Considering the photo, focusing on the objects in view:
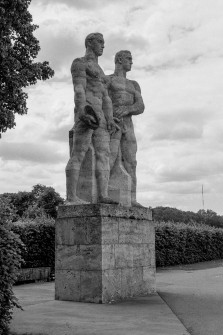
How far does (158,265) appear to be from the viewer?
21281 millimetres

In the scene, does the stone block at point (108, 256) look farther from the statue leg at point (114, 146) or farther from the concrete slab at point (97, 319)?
the statue leg at point (114, 146)

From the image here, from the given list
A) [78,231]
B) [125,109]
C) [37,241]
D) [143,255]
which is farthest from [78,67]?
[37,241]

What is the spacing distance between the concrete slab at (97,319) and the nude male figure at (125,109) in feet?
9.21

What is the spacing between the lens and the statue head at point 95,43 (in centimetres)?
1034

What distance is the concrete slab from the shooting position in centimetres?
667

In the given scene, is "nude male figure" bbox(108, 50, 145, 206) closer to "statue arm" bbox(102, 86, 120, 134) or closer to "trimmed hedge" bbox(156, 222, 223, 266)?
"statue arm" bbox(102, 86, 120, 134)

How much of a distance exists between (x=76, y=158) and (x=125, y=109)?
1.78 m

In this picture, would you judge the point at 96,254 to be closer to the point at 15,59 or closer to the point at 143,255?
the point at 143,255

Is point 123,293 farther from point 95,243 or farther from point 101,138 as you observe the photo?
point 101,138

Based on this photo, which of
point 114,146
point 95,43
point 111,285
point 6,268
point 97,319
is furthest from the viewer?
point 114,146

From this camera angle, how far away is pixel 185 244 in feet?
76.5

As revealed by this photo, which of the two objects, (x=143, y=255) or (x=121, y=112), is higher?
(x=121, y=112)

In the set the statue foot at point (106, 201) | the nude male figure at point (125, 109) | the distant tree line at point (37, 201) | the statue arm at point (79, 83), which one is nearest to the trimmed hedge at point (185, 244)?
the nude male figure at point (125, 109)

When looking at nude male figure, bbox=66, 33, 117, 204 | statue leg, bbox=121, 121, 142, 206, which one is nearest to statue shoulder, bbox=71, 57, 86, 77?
nude male figure, bbox=66, 33, 117, 204
